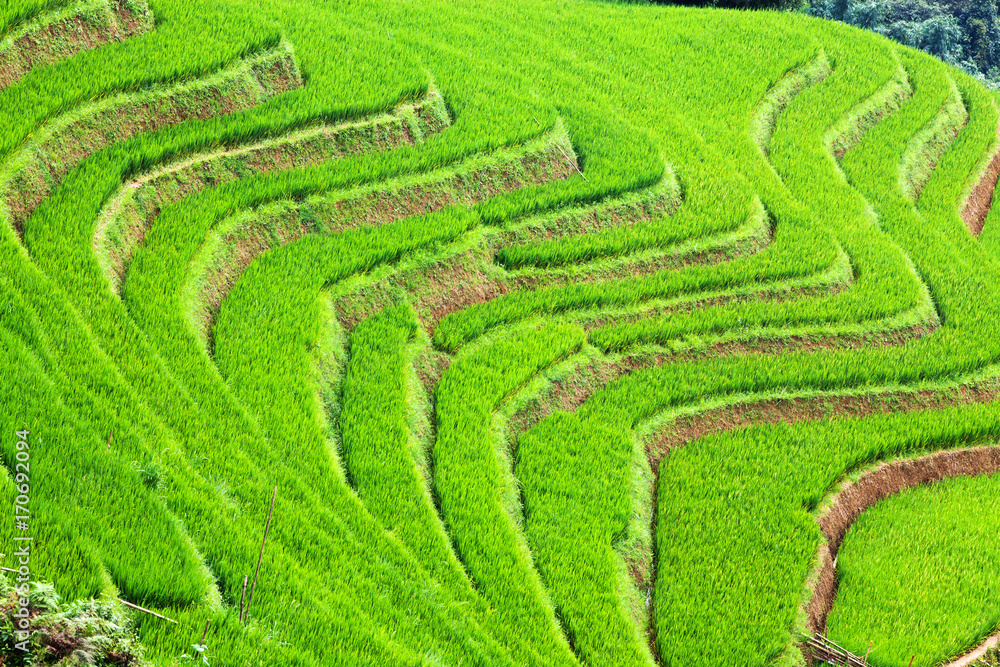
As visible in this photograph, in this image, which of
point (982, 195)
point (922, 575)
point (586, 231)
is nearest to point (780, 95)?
point (982, 195)

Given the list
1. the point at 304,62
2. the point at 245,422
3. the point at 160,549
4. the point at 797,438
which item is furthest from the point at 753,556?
the point at 304,62

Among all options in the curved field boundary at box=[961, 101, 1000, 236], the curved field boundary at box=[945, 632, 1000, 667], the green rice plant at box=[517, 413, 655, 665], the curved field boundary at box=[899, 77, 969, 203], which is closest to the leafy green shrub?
the green rice plant at box=[517, 413, 655, 665]

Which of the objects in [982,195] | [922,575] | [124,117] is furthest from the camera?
[982,195]

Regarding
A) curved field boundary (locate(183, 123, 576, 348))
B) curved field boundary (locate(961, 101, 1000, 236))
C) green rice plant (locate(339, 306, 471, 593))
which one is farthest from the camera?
curved field boundary (locate(961, 101, 1000, 236))

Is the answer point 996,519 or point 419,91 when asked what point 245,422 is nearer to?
point 419,91

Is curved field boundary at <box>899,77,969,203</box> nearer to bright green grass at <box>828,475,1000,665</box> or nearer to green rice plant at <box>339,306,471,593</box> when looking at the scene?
bright green grass at <box>828,475,1000,665</box>

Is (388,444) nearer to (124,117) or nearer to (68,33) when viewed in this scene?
(124,117)
